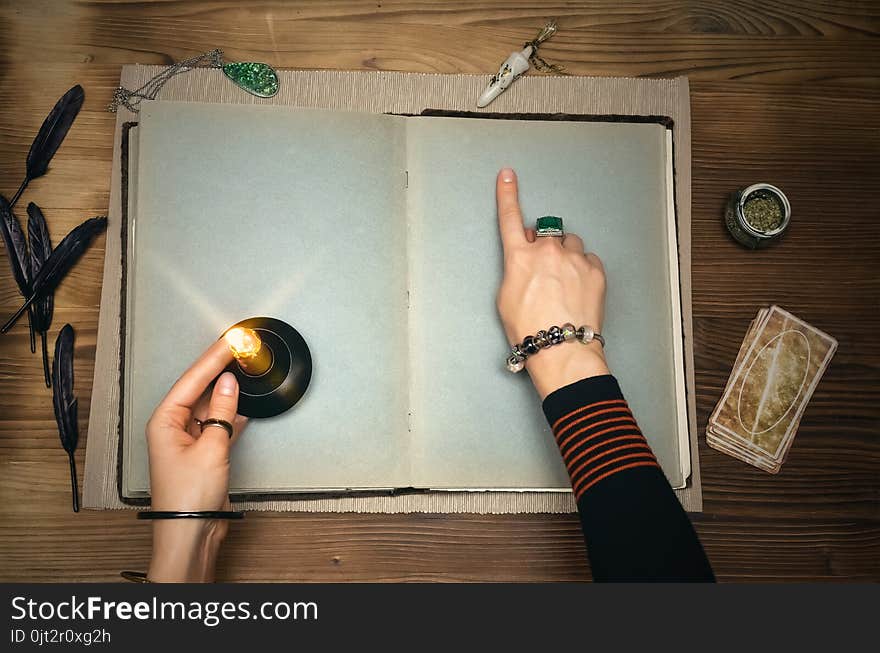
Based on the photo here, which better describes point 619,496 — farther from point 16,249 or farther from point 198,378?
point 16,249

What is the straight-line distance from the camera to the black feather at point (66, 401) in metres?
0.75

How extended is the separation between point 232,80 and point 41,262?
35cm

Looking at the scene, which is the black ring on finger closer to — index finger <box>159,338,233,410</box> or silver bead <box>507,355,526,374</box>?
index finger <box>159,338,233,410</box>

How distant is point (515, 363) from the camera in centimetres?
74

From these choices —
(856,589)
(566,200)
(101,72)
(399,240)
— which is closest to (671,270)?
(566,200)

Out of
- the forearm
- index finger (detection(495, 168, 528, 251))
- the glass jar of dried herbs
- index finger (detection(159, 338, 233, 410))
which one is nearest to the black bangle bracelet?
the forearm

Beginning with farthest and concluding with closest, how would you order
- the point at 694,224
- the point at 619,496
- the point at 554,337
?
the point at 694,224 < the point at 554,337 < the point at 619,496

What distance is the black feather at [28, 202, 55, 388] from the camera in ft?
2.55

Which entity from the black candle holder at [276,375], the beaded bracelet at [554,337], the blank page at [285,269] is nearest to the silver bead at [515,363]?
the beaded bracelet at [554,337]

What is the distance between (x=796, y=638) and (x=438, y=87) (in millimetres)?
796

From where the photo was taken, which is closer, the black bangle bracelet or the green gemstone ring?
the black bangle bracelet

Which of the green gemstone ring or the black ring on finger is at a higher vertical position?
the green gemstone ring

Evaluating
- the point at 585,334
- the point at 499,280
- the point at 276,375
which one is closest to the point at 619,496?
the point at 585,334

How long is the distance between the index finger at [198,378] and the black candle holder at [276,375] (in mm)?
26
